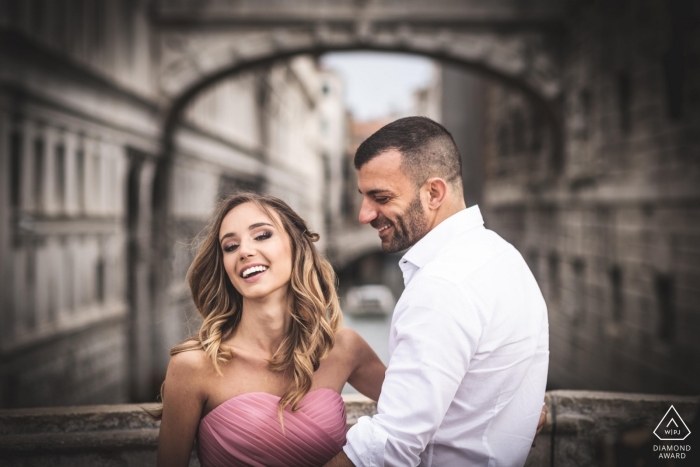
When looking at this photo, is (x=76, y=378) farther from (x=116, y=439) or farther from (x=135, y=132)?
(x=116, y=439)

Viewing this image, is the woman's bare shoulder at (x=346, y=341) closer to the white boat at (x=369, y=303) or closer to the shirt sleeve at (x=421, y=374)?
the shirt sleeve at (x=421, y=374)

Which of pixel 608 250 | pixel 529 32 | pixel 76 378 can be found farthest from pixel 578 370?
pixel 76 378

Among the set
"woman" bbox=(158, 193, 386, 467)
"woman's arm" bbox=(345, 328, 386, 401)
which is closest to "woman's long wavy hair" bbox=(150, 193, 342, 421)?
"woman" bbox=(158, 193, 386, 467)

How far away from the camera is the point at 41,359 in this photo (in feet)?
30.3

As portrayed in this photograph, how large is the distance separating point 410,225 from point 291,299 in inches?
22.6

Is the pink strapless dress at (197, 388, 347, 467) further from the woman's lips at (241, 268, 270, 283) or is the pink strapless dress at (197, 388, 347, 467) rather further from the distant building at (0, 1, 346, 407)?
the distant building at (0, 1, 346, 407)

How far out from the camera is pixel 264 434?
2.20 m

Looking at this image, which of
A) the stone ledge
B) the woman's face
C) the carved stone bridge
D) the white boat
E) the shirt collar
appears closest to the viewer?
the shirt collar

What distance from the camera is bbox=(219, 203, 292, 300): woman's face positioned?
2271mm

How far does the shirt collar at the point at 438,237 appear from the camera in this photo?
198 centimetres

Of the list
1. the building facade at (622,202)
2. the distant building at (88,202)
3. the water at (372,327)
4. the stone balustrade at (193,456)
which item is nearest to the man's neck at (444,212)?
the stone balustrade at (193,456)

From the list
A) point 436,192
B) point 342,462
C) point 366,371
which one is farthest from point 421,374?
point 366,371

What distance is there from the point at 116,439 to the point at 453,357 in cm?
149

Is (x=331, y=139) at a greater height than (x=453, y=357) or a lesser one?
greater
